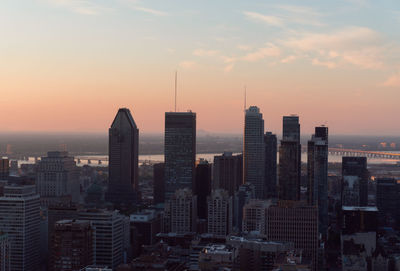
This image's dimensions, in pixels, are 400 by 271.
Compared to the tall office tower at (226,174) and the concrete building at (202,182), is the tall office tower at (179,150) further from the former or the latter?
the tall office tower at (226,174)

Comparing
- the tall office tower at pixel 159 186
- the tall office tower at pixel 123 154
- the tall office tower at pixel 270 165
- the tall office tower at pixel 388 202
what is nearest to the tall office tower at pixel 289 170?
the tall office tower at pixel 270 165

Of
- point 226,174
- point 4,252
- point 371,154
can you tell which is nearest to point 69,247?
point 4,252

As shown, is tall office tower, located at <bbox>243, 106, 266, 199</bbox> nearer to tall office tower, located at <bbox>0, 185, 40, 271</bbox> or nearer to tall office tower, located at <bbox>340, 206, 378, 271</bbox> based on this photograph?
tall office tower, located at <bbox>340, 206, 378, 271</bbox>

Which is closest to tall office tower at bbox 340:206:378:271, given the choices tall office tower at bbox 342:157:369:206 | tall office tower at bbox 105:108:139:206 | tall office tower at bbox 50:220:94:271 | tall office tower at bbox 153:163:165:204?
tall office tower at bbox 50:220:94:271

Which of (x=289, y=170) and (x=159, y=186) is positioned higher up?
(x=289, y=170)

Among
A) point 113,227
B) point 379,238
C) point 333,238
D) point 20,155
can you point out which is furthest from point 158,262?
point 20,155

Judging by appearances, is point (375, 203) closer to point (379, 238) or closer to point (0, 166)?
point (379, 238)

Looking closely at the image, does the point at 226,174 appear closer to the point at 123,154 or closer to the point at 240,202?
the point at 240,202
